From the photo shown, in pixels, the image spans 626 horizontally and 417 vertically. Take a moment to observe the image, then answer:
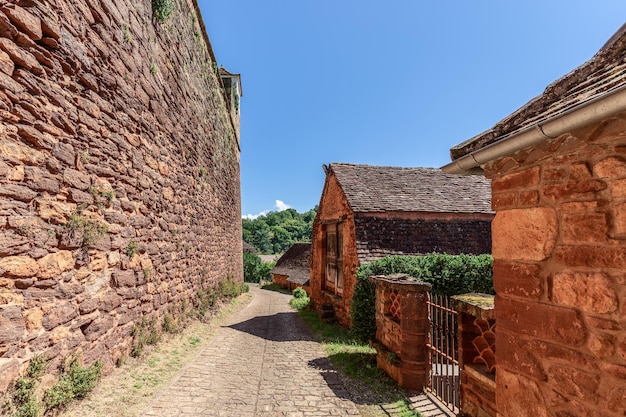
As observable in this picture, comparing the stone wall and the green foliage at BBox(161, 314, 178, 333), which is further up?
the stone wall

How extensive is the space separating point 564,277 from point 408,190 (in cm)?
968

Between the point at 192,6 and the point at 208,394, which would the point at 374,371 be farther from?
the point at 192,6

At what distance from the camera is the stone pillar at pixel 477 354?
346 centimetres

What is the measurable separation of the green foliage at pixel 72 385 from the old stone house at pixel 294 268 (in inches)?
977

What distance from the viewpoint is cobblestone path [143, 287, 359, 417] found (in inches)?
167

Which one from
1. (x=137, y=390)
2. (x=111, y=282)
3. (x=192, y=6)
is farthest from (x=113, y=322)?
(x=192, y=6)

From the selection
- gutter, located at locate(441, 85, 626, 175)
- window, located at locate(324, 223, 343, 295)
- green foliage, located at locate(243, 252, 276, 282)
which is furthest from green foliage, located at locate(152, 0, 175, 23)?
green foliage, located at locate(243, 252, 276, 282)

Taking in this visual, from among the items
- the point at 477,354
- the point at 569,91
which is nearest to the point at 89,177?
the point at 569,91

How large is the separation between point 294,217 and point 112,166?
101474 mm

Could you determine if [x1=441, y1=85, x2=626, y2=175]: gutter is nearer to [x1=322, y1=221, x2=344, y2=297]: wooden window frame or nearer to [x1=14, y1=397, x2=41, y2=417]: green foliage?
[x1=14, y1=397, x2=41, y2=417]: green foliage

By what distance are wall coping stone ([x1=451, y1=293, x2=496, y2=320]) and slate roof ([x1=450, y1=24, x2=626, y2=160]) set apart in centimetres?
176

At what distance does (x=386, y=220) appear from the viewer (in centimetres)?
988

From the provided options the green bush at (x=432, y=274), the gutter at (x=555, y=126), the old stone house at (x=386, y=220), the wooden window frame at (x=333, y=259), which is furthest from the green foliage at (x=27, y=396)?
the wooden window frame at (x=333, y=259)

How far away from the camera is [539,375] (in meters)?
2.12
